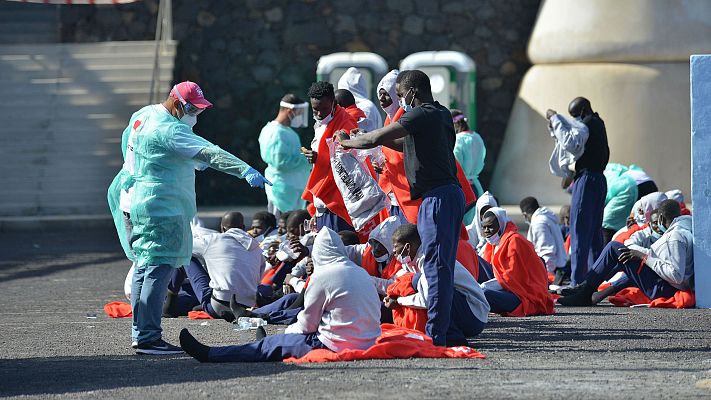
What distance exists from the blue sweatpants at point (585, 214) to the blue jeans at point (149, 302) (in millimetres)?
4224

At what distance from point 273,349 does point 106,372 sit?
88cm

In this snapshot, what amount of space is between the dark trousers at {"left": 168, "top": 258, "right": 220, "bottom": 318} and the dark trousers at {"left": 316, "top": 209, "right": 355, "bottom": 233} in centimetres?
95

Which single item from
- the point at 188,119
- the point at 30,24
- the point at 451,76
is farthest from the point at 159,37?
the point at 188,119

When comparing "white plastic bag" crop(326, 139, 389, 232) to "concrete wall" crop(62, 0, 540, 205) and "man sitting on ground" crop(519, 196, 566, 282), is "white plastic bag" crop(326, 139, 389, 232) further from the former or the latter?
"concrete wall" crop(62, 0, 540, 205)

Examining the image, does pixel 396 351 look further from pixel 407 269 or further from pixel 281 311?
pixel 281 311

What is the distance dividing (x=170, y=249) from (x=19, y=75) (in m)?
13.9

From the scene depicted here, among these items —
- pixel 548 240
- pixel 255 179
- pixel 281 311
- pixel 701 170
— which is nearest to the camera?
pixel 255 179

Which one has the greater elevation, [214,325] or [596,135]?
[596,135]

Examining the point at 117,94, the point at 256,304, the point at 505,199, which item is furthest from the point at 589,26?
the point at 256,304

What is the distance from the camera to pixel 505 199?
21.2 meters

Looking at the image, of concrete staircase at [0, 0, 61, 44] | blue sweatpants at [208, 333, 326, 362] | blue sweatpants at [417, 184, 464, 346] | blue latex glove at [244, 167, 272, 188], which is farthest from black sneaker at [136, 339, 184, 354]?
concrete staircase at [0, 0, 61, 44]

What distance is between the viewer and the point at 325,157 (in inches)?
401

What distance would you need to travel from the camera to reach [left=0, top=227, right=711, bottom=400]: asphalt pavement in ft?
22.8

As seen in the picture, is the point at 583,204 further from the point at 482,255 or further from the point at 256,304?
the point at 256,304
